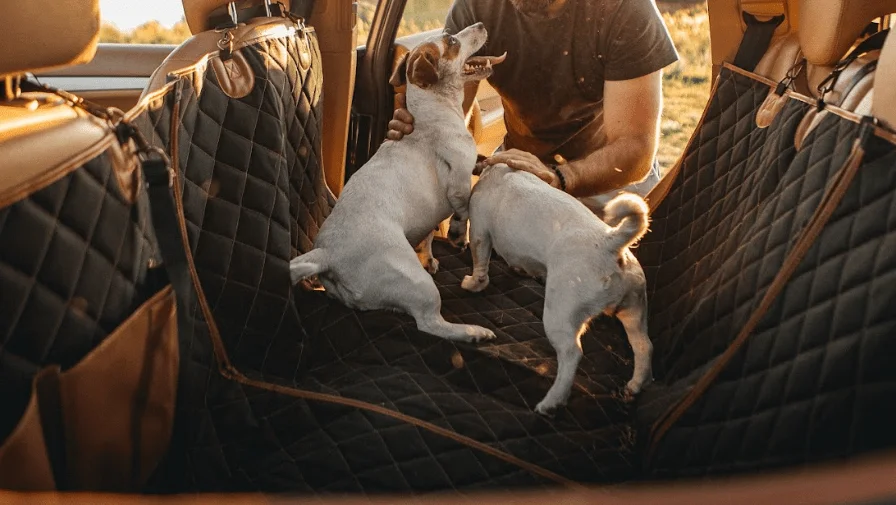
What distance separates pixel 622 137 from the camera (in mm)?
2121

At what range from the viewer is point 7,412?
0.78 metres

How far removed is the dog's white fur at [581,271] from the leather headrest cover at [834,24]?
47cm

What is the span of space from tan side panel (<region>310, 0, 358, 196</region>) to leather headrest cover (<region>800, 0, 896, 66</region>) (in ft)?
3.96

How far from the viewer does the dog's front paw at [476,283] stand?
1821 mm

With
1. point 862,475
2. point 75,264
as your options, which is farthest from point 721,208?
point 75,264

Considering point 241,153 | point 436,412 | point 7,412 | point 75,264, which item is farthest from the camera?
point 241,153

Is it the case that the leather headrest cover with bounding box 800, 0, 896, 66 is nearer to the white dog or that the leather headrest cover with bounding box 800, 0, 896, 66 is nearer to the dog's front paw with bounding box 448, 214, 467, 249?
the white dog

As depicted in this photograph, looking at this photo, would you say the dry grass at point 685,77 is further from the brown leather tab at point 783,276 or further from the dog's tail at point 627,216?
the brown leather tab at point 783,276

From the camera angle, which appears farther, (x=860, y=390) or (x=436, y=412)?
(x=436, y=412)

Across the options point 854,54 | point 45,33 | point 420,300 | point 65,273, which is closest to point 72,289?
point 65,273

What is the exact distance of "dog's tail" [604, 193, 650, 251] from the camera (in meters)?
1.27

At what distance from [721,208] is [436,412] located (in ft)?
2.55

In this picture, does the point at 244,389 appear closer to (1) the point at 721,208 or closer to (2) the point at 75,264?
(2) the point at 75,264

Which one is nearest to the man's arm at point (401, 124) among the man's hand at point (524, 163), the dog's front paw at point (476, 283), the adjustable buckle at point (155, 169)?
the man's hand at point (524, 163)
